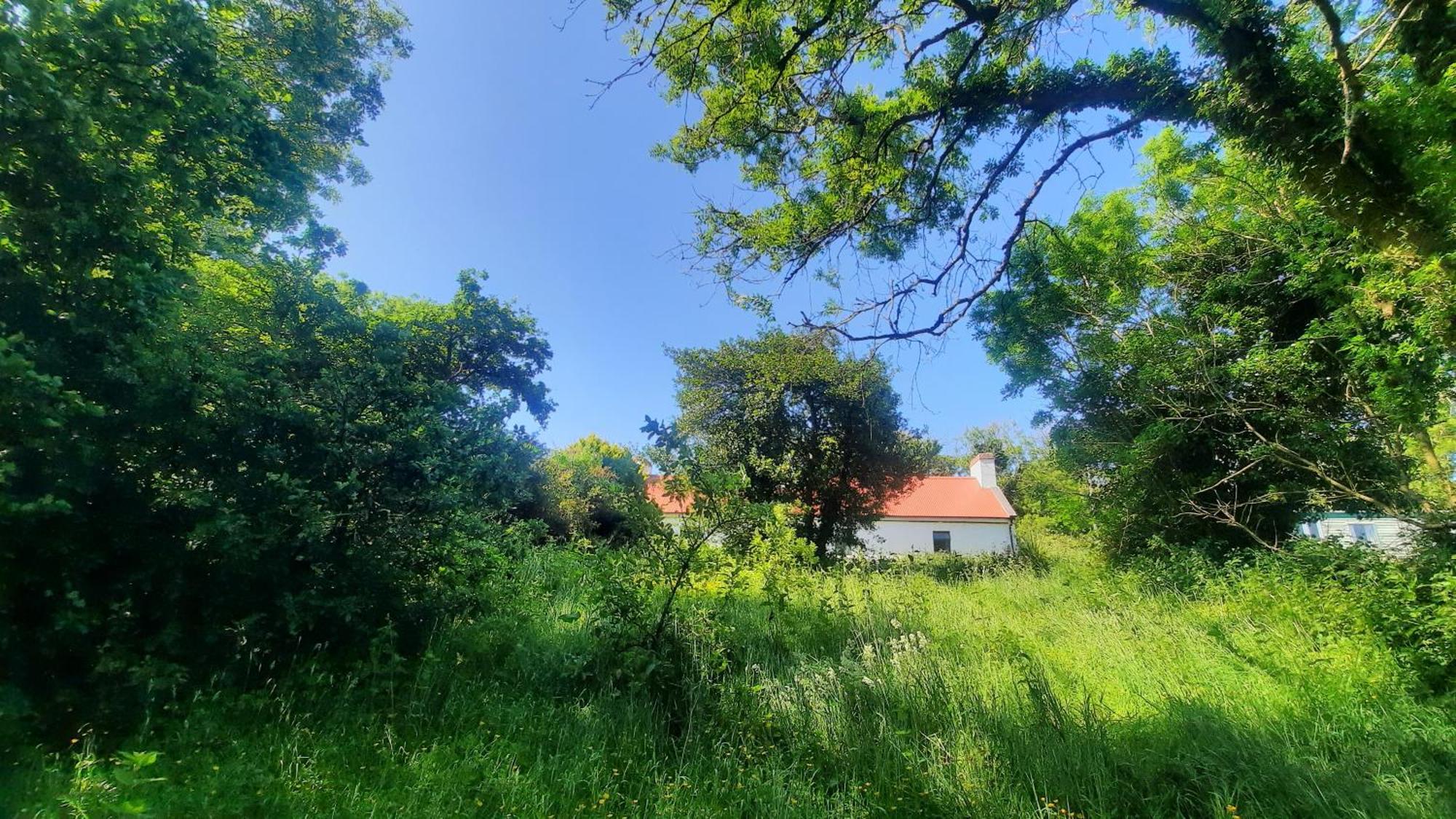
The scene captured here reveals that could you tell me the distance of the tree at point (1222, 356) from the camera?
19.1 ft

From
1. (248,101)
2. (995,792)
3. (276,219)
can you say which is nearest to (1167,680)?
(995,792)

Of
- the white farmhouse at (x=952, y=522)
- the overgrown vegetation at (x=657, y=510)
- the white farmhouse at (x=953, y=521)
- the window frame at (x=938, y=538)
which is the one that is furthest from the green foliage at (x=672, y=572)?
the window frame at (x=938, y=538)

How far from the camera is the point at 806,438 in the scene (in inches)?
603

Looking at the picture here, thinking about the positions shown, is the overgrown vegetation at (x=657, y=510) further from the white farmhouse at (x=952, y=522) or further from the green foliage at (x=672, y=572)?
the white farmhouse at (x=952, y=522)

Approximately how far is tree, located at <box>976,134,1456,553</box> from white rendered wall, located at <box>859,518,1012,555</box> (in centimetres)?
1389

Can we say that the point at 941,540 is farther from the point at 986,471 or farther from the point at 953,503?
the point at 986,471

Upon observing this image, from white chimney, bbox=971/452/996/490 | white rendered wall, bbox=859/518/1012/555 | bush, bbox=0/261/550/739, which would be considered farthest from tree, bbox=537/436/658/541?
white chimney, bbox=971/452/996/490

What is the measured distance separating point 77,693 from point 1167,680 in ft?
25.3

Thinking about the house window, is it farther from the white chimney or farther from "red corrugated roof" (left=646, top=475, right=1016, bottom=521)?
the white chimney

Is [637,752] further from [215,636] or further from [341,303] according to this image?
[341,303]

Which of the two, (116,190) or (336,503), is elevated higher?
(116,190)

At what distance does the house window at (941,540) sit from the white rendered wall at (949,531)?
103 mm

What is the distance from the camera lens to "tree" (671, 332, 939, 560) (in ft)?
49.2

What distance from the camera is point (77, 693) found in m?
2.81
